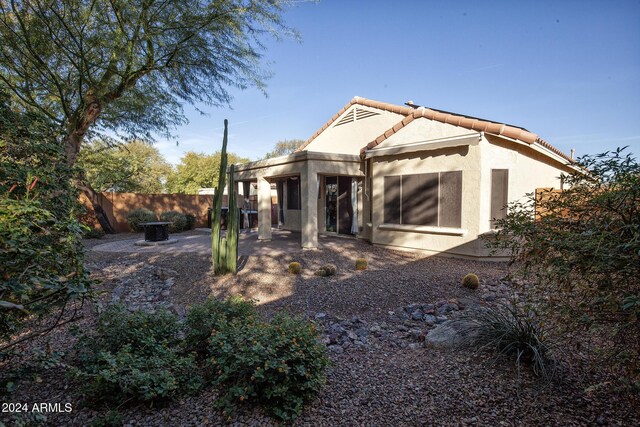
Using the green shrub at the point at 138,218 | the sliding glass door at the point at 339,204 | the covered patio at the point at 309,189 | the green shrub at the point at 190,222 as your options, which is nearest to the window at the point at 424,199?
the covered patio at the point at 309,189

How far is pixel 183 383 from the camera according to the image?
3146 millimetres

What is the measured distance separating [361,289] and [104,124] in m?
11.4

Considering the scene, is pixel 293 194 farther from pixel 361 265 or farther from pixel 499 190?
pixel 499 190

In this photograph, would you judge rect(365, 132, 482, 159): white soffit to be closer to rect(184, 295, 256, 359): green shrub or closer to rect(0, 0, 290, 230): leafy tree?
rect(0, 0, 290, 230): leafy tree

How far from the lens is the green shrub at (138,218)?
16.6 m

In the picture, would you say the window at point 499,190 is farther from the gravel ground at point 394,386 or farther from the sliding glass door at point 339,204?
the sliding glass door at point 339,204

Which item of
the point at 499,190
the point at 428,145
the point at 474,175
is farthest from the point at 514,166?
the point at 428,145

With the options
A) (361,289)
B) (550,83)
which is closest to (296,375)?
(361,289)

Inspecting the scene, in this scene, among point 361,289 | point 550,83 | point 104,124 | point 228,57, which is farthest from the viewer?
point 104,124

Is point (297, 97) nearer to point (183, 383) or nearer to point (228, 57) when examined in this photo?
point (228, 57)

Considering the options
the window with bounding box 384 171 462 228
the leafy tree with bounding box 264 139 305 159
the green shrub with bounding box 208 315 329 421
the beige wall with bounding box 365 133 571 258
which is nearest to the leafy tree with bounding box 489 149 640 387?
the green shrub with bounding box 208 315 329 421

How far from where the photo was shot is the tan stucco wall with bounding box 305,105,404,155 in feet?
41.3

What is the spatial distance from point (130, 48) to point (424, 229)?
9.04 meters

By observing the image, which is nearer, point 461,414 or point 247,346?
point 461,414
